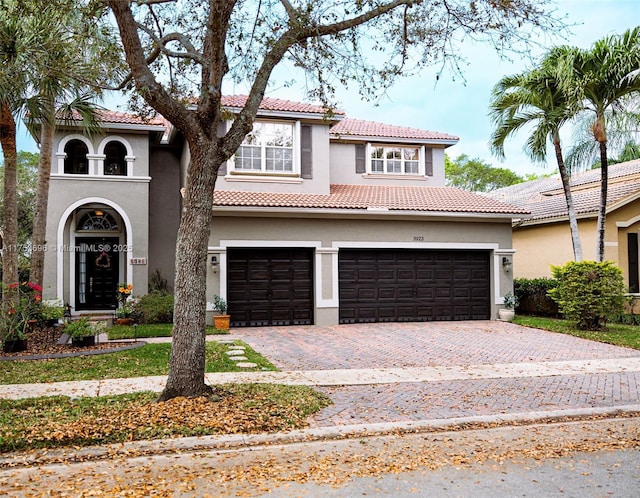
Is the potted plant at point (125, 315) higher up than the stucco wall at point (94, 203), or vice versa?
the stucco wall at point (94, 203)

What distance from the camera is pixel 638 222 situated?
1961cm

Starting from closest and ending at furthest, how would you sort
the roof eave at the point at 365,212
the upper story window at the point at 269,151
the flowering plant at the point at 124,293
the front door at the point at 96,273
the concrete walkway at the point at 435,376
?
the concrete walkway at the point at 435,376, the roof eave at the point at 365,212, the flowering plant at the point at 124,293, the upper story window at the point at 269,151, the front door at the point at 96,273

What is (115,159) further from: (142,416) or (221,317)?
(142,416)

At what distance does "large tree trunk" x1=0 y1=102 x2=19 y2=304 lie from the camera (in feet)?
40.3

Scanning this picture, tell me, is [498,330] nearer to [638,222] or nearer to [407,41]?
[638,222]

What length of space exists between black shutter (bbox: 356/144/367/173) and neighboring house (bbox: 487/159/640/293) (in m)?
6.04

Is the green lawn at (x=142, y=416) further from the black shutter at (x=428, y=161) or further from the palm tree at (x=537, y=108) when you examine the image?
the black shutter at (x=428, y=161)

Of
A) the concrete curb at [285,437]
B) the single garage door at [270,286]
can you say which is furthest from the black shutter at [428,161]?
the concrete curb at [285,437]

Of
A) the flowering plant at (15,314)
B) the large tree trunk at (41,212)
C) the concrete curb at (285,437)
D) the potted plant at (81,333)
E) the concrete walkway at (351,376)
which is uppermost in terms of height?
the large tree trunk at (41,212)

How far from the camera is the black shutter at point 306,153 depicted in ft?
59.1

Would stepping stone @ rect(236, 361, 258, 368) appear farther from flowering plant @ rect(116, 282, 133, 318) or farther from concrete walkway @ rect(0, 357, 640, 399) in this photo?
flowering plant @ rect(116, 282, 133, 318)

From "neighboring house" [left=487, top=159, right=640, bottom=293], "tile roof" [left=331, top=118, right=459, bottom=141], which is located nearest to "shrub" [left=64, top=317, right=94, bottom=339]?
"tile roof" [left=331, top=118, right=459, bottom=141]

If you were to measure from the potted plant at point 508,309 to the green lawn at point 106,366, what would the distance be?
30.8 ft

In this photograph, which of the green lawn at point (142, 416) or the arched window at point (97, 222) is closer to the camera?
the green lawn at point (142, 416)
